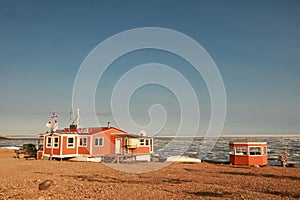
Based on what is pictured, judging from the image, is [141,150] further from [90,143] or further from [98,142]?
[90,143]

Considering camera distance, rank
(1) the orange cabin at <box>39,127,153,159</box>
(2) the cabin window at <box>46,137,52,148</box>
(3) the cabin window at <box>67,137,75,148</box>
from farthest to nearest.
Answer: (2) the cabin window at <box>46,137,52,148</box> < (3) the cabin window at <box>67,137,75,148</box> < (1) the orange cabin at <box>39,127,153,159</box>

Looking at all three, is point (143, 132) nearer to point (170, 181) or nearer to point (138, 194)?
point (170, 181)

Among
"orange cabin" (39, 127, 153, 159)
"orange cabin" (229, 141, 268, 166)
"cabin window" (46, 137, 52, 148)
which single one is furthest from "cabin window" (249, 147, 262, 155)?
"cabin window" (46, 137, 52, 148)

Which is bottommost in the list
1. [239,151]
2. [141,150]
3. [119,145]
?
[141,150]

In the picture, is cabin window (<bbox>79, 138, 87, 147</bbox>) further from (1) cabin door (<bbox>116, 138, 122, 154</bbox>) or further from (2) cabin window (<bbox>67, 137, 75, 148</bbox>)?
(1) cabin door (<bbox>116, 138, 122, 154</bbox>)

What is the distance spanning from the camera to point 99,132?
1328 inches

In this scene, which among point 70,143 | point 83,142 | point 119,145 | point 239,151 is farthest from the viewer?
point 119,145

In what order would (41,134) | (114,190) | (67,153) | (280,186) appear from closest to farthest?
(114,190), (280,186), (67,153), (41,134)

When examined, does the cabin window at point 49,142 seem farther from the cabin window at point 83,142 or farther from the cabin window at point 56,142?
the cabin window at point 83,142

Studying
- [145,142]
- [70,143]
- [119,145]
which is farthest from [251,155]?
[70,143]

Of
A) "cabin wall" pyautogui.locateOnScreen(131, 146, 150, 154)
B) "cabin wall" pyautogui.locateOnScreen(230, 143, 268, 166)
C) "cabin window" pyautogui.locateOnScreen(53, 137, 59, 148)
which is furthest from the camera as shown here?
"cabin wall" pyautogui.locateOnScreen(131, 146, 150, 154)

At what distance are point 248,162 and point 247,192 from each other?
689 inches

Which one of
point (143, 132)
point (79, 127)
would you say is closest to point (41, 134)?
point (79, 127)

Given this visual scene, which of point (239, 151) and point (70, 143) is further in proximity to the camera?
point (70, 143)
